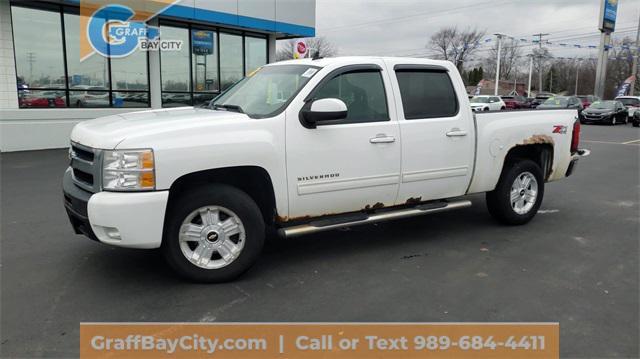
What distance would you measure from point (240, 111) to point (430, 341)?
265 centimetres

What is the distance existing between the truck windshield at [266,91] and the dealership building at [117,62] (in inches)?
409

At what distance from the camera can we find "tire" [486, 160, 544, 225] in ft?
19.8

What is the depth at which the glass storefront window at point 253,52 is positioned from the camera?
19062mm

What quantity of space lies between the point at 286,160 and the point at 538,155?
3680 mm

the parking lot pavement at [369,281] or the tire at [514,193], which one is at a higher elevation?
the tire at [514,193]

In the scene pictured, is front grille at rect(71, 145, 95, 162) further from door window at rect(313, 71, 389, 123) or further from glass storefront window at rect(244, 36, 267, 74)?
glass storefront window at rect(244, 36, 267, 74)

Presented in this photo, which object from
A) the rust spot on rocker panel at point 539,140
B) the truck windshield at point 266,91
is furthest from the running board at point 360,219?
the rust spot on rocker panel at point 539,140

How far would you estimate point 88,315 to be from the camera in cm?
371

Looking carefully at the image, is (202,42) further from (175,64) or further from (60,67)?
(60,67)

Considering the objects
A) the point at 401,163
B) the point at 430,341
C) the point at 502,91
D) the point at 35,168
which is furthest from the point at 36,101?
the point at 502,91

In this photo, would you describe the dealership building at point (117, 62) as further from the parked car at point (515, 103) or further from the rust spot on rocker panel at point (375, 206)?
the parked car at point (515, 103)

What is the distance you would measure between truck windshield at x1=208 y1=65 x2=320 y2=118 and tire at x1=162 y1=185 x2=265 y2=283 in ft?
2.79

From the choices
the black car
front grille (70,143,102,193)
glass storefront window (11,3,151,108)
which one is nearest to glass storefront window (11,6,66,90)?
glass storefront window (11,3,151,108)

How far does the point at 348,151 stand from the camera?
186 inches
